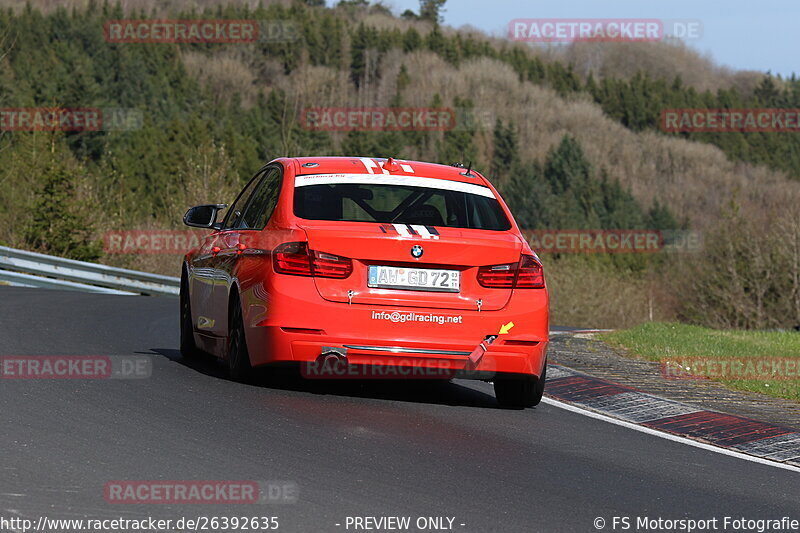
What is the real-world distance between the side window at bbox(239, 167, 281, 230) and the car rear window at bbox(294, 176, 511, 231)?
0.30m

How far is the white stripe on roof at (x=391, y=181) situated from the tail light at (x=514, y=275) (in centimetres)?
86

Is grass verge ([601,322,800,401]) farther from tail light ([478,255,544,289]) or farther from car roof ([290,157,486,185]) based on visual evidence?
car roof ([290,157,486,185])

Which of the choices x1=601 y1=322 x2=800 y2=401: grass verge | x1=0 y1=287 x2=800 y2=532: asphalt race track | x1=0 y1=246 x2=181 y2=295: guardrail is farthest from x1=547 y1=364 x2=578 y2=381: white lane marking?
x1=0 y1=246 x2=181 y2=295: guardrail

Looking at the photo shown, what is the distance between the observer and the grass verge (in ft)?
36.8

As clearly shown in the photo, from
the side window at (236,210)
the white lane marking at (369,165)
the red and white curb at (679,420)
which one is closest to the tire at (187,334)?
the side window at (236,210)

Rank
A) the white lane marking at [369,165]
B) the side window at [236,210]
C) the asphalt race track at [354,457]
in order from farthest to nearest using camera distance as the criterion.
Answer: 1. the side window at [236,210]
2. the white lane marking at [369,165]
3. the asphalt race track at [354,457]

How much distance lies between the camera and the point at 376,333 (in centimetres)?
824

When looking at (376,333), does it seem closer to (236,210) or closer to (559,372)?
(236,210)

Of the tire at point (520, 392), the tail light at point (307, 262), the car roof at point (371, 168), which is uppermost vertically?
the car roof at point (371, 168)

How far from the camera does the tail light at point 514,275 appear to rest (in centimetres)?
847

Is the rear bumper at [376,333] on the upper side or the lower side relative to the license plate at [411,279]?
lower

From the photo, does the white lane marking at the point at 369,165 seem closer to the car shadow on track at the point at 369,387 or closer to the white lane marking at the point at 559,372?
the car shadow on track at the point at 369,387

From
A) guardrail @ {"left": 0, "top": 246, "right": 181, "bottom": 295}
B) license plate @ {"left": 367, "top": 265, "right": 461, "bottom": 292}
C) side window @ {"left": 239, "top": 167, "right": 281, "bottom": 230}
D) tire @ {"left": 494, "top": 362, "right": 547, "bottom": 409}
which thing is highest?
side window @ {"left": 239, "top": 167, "right": 281, "bottom": 230}

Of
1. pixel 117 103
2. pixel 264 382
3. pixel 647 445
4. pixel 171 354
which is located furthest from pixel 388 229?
pixel 117 103
